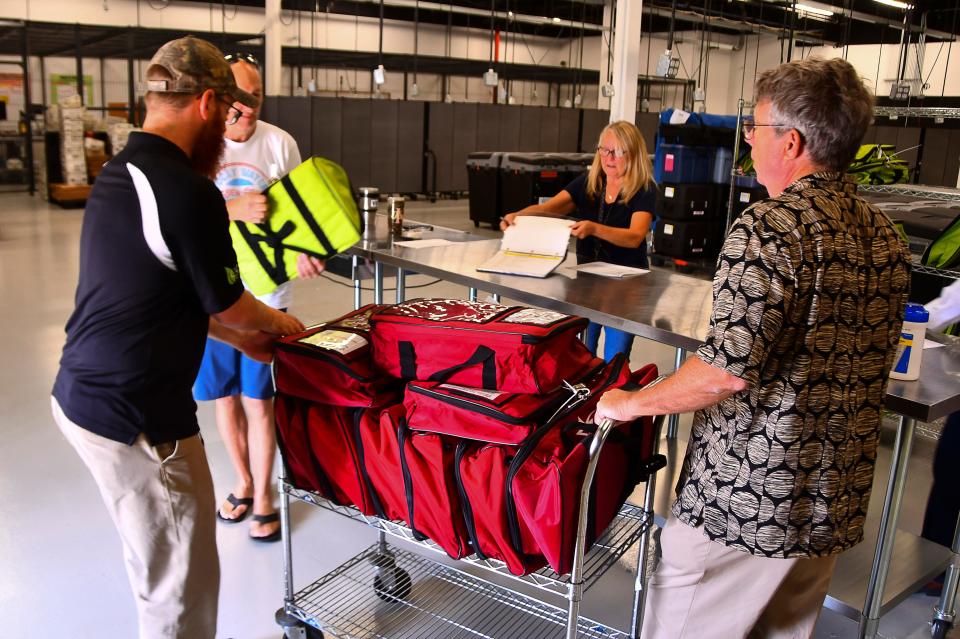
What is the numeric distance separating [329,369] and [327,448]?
8.2 inches

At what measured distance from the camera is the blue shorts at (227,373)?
9.46ft

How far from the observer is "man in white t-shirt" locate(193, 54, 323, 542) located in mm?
2889

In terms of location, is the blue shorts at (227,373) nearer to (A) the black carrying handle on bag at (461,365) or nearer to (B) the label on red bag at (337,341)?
(B) the label on red bag at (337,341)

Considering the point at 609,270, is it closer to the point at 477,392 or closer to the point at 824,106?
the point at 477,392

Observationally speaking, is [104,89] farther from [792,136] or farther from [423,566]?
[792,136]

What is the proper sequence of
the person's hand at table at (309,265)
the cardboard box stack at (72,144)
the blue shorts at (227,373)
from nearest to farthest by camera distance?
the person's hand at table at (309,265) < the blue shorts at (227,373) < the cardboard box stack at (72,144)

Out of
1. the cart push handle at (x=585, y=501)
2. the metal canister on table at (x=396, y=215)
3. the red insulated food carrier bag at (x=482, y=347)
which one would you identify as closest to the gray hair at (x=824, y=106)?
the cart push handle at (x=585, y=501)

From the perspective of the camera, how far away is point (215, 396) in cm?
290

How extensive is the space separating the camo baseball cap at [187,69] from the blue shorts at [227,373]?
1325 millimetres

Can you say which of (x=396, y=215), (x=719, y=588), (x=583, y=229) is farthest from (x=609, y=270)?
(x=719, y=588)

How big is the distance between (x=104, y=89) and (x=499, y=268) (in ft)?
54.3

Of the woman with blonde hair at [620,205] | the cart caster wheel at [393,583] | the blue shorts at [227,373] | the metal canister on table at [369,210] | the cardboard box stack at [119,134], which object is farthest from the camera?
the cardboard box stack at [119,134]

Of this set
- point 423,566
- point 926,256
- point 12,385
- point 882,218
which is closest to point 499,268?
point 423,566

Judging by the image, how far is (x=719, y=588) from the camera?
1.70 meters
